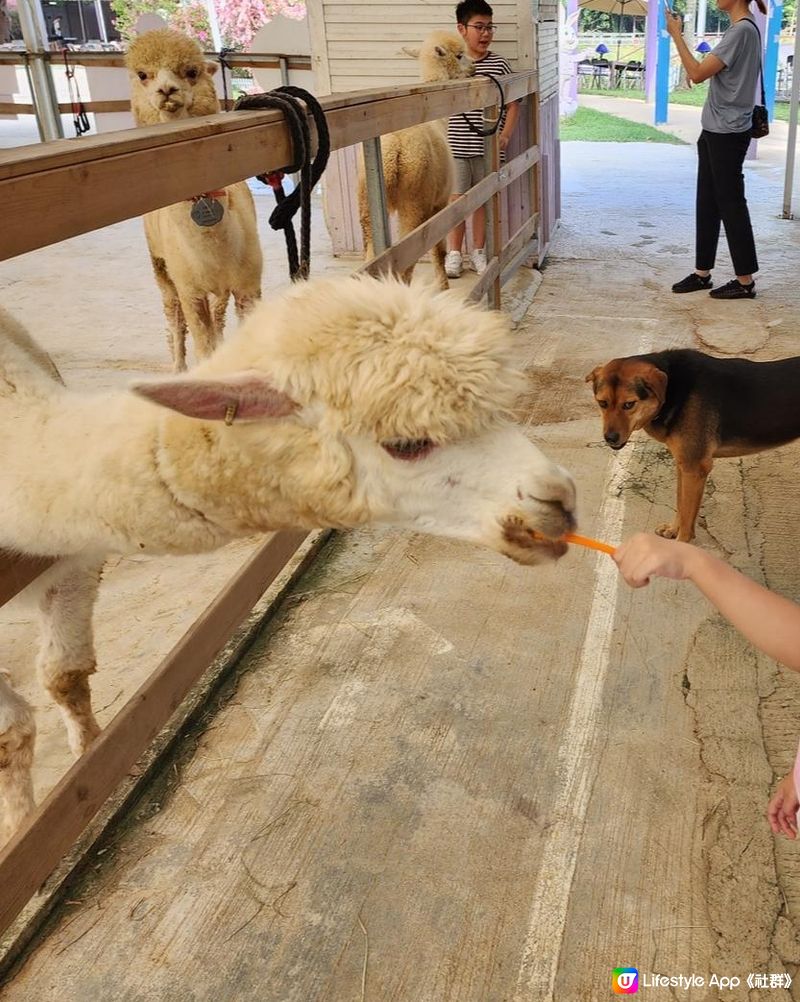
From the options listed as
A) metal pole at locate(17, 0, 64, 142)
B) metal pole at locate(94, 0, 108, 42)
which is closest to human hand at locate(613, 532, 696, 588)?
metal pole at locate(17, 0, 64, 142)

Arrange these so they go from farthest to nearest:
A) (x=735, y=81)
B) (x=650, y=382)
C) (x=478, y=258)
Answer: (x=478, y=258), (x=735, y=81), (x=650, y=382)

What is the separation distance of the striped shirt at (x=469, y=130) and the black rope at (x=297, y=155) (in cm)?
496

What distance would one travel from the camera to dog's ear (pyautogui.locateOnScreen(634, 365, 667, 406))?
3457mm

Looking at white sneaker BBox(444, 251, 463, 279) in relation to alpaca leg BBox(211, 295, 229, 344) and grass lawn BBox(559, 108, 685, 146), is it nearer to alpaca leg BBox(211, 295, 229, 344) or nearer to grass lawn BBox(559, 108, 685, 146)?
alpaca leg BBox(211, 295, 229, 344)

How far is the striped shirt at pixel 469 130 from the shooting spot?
7.16 metres

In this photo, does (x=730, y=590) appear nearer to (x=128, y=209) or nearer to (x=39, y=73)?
(x=128, y=209)

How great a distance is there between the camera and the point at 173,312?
5.39 m

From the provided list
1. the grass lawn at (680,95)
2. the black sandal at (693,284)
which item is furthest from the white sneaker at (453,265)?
the grass lawn at (680,95)

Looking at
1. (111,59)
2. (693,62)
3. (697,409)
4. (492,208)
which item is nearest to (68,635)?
(697,409)

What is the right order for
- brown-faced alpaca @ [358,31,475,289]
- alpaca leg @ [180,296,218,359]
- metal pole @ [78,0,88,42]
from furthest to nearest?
metal pole @ [78,0,88,42], brown-faced alpaca @ [358,31,475,289], alpaca leg @ [180,296,218,359]

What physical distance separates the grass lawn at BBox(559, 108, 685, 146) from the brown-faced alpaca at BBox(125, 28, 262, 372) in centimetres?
1642

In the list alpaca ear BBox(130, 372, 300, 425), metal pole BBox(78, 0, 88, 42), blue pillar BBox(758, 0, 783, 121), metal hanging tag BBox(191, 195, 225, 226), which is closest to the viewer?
alpaca ear BBox(130, 372, 300, 425)

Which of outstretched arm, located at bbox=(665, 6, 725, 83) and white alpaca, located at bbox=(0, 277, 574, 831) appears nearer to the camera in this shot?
white alpaca, located at bbox=(0, 277, 574, 831)

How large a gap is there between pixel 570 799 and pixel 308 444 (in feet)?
4.56
